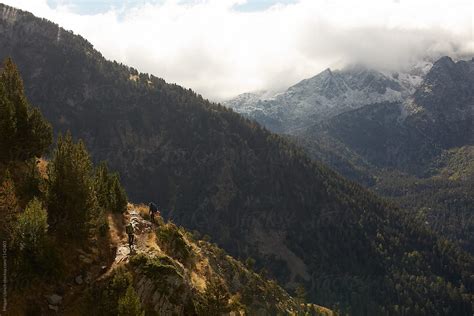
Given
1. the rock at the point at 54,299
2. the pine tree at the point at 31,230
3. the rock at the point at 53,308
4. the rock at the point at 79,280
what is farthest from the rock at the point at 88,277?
the pine tree at the point at 31,230

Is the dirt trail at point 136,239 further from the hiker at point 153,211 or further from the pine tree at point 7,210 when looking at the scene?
the pine tree at point 7,210

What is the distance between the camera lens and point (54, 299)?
1672 inches

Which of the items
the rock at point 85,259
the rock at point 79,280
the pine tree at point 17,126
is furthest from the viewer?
the pine tree at point 17,126

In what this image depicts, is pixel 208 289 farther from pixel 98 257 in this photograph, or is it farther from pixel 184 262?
pixel 98 257

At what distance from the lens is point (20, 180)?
5428 centimetres

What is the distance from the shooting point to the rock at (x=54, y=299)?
139 feet

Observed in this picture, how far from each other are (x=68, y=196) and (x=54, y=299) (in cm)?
1069

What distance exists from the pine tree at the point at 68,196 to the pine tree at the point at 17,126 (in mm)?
10296

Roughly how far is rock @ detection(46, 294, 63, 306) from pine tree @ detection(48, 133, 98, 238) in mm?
7578

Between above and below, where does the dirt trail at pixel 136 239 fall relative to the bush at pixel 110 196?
below

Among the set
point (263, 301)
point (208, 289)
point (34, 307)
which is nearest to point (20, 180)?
point (34, 307)

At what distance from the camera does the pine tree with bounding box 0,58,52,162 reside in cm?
5656

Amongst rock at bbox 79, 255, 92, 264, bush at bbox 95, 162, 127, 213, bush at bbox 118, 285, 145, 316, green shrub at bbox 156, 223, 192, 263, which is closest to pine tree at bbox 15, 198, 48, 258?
rock at bbox 79, 255, 92, 264

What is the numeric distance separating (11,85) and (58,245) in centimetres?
2842
